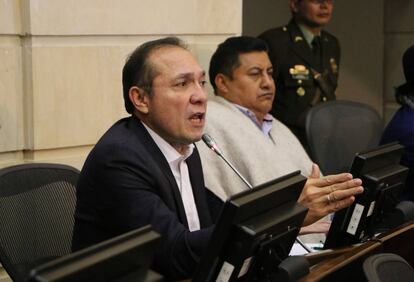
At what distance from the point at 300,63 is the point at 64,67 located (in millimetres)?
1651

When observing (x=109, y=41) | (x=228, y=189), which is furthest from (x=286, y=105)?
(x=228, y=189)

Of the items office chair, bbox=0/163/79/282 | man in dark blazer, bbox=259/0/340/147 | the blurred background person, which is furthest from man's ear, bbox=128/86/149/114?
man in dark blazer, bbox=259/0/340/147

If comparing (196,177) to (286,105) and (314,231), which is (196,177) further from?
(286,105)

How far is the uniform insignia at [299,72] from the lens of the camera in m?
5.21

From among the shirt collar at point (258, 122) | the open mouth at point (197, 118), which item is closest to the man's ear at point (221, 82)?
the shirt collar at point (258, 122)

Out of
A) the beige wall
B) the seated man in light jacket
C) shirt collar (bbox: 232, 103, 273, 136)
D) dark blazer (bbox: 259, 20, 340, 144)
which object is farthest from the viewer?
dark blazer (bbox: 259, 20, 340, 144)

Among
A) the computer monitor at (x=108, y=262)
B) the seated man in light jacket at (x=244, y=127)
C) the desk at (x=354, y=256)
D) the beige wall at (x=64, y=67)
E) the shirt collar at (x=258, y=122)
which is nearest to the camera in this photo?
the computer monitor at (x=108, y=262)

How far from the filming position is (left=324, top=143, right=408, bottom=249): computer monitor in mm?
2896

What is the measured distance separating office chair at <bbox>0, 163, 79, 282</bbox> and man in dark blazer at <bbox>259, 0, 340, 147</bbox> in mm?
2202

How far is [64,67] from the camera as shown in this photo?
158 inches

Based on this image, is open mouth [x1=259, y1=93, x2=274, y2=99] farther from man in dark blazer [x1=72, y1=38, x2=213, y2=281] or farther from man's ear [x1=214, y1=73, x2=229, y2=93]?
man in dark blazer [x1=72, y1=38, x2=213, y2=281]

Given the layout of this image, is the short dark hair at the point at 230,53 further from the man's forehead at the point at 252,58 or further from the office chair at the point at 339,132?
the office chair at the point at 339,132

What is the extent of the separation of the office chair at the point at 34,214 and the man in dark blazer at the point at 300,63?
2.20m

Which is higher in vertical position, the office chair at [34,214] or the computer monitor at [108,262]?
the computer monitor at [108,262]
